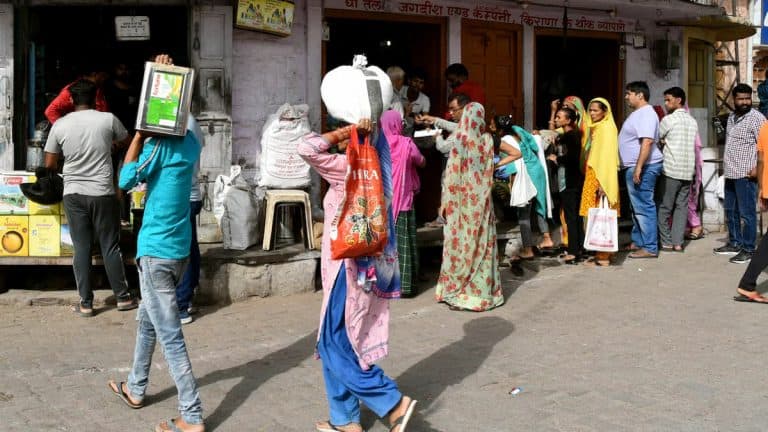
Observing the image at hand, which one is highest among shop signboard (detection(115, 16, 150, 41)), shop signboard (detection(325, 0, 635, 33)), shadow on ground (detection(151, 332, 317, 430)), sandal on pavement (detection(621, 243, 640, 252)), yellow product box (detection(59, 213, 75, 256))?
shop signboard (detection(325, 0, 635, 33))

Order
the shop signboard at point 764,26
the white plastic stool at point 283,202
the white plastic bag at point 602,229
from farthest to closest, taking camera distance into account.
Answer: the shop signboard at point 764,26
the white plastic bag at point 602,229
the white plastic stool at point 283,202

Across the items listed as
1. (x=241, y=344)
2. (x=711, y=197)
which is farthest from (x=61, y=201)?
(x=711, y=197)


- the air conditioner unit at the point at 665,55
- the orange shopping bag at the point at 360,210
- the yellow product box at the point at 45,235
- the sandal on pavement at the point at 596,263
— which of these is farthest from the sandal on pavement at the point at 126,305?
the air conditioner unit at the point at 665,55

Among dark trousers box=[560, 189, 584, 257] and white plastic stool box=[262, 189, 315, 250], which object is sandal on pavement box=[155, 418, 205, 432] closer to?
white plastic stool box=[262, 189, 315, 250]

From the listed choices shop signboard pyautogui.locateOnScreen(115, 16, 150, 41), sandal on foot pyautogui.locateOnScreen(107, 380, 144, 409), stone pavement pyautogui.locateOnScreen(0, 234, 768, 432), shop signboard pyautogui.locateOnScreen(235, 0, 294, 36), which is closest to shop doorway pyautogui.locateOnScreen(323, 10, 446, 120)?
shop signboard pyautogui.locateOnScreen(235, 0, 294, 36)

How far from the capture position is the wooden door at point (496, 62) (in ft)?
35.7

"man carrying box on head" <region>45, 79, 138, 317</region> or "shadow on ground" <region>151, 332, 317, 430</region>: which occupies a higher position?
"man carrying box on head" <region>45, 79, 138, 317</region>

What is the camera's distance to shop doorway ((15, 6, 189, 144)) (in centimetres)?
860

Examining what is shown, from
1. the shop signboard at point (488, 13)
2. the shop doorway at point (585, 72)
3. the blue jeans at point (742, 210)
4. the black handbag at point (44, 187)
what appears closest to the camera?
A: the black handbag at point (44, 187)

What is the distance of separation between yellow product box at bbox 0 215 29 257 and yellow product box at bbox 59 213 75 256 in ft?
0.94

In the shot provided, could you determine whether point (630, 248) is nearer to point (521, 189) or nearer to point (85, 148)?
point (521, 189)

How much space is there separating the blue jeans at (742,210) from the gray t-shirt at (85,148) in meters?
6.43

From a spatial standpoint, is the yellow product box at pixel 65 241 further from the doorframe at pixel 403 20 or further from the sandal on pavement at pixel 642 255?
the sandal on pavement at pixel 642 255

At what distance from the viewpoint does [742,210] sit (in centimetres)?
980
